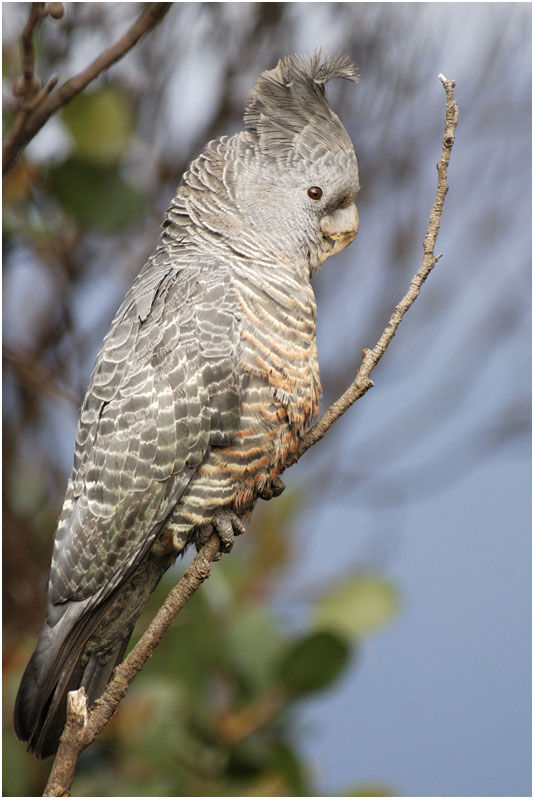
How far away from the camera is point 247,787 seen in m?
1.67

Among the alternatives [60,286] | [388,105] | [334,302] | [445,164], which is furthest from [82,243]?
[445,164]

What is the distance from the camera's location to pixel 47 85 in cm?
115

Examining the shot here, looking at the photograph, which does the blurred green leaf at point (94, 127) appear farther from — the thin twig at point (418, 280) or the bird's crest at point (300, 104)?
the thin twig at point (418, 280)

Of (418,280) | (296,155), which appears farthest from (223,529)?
(296,155)

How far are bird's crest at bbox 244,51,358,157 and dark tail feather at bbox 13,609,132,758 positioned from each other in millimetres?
724

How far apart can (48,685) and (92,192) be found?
954 mm

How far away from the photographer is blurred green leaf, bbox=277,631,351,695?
1636mm

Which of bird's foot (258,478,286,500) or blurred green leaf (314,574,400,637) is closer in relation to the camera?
bird's foot (258,478,286,500)

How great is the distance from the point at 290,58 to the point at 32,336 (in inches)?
48.8

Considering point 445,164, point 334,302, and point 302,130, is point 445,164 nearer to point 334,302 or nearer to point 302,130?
point 302,130

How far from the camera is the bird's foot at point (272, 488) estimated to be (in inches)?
49.1

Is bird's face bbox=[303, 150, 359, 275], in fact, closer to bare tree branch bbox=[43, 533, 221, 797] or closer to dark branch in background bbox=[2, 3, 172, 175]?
dark branch in background bbox=[2, 3, 172, 175]

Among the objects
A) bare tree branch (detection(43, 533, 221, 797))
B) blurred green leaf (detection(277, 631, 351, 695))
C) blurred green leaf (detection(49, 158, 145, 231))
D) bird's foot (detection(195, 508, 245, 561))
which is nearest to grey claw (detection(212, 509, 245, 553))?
bird's foot (detection(195, 508, 245, 561))

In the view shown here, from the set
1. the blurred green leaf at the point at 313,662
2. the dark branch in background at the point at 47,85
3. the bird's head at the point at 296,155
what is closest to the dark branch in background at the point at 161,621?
the bird's head at the point at 296,155
